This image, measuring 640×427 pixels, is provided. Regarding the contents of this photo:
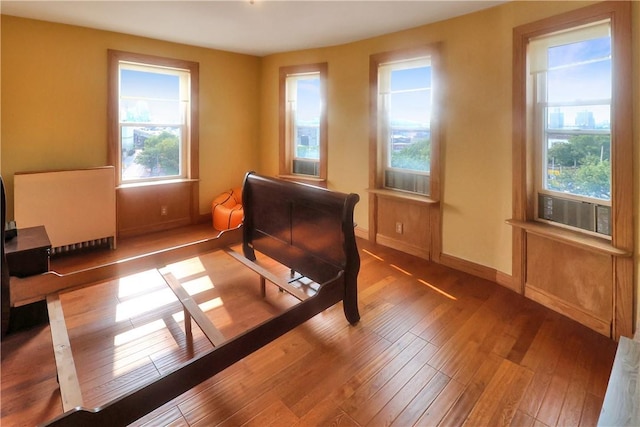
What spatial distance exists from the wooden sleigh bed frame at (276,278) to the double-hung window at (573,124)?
1751 mm

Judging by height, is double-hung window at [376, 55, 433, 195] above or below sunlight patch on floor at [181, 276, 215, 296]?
above

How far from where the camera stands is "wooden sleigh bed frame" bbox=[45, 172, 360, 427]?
4.71ft

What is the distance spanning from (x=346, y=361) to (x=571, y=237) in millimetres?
1911

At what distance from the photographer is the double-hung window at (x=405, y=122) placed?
3.87m

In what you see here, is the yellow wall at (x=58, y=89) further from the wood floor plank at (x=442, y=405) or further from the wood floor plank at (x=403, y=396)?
the wood floor plank at (x=442, y=405)

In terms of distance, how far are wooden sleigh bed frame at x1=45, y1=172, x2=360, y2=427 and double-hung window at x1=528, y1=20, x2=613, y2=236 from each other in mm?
1751

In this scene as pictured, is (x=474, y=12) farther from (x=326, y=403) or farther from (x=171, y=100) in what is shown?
(x=171, y=100)

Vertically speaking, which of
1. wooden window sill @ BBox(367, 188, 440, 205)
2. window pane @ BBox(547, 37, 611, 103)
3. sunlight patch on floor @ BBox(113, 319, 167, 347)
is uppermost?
window pane @ BBox(547, 37, 611, 103)

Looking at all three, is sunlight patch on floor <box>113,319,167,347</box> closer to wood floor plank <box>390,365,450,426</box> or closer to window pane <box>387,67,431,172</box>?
wood floor plank <box>390,365,450,426</box>

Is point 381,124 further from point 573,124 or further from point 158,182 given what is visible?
point 158,182

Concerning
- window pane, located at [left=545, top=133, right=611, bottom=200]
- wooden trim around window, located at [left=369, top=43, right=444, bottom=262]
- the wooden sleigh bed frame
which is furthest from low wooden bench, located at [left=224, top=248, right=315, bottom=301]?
window pane, located at [left=545, top=133, right=611, bottom=200]

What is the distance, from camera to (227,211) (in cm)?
497

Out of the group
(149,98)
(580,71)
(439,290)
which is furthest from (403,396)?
(149,98)

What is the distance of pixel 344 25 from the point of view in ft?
12.5
